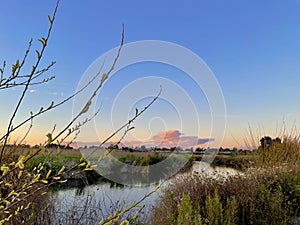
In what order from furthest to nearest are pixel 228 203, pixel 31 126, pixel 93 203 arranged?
pixel 93 203 → pixel 228 203 → pixel 31 126

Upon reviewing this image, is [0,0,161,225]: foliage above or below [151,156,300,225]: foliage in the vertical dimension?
above

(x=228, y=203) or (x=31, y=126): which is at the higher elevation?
(x=31, y=126)

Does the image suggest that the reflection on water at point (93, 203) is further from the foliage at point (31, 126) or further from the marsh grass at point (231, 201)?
the foliage at point (31, 126)

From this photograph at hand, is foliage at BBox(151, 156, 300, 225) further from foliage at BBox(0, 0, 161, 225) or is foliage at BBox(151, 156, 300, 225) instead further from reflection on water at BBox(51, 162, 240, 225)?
foliage at BBox(0, 0, 161, 225)

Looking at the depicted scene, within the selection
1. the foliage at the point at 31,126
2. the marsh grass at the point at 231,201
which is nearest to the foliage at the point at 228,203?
the marsh grass at the point at 231,201

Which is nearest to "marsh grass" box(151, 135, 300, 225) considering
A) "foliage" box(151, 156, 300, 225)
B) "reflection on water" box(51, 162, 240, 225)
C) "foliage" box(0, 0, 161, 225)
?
"foliage" box(151, 156, 300, 225)

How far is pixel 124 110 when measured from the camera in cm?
709

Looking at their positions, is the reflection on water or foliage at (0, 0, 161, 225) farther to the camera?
the reflection on water

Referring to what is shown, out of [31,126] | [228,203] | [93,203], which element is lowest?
[93,203]

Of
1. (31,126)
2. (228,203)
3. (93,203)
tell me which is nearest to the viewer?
(31,126)

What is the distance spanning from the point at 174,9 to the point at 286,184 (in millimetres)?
4819

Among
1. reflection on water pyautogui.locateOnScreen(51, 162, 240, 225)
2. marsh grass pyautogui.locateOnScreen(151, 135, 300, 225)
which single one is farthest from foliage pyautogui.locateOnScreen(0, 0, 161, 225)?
marsh grass pyautogui.locateOnScreen(151, 135, 300, 225)

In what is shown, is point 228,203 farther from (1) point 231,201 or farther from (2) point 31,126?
(2) point 31,126

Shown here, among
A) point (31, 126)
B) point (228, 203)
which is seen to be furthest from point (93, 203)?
point (31, 126)
